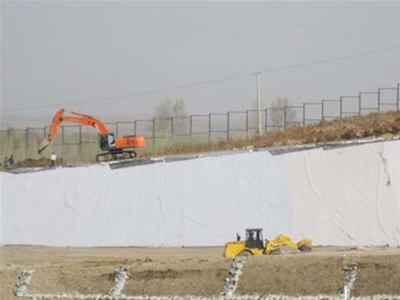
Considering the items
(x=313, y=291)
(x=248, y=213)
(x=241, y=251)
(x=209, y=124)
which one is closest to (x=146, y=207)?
(x=248, y=213)

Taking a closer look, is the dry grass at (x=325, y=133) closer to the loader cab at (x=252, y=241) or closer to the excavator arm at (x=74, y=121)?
the excavator arm at (x=74, y=121)

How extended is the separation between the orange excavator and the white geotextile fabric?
6.62m

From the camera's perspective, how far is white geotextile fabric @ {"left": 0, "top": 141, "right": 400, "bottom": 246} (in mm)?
37500

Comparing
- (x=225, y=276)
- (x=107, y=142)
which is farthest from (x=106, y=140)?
(x=225, y=276)

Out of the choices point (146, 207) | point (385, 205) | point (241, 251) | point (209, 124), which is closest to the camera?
point (241, 251)

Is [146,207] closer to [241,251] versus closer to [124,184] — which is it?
[124,184]

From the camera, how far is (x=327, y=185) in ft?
125

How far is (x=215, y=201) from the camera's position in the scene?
130ft

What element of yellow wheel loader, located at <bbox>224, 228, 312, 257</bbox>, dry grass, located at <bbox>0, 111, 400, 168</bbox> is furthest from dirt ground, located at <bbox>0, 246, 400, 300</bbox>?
dry grass, located at <bbox>0, 111, 400, 168</bbox>

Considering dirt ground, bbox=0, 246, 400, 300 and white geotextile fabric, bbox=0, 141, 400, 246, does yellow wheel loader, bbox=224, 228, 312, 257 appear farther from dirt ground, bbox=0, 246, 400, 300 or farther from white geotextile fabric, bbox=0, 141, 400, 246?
white geotextile fabric, bbox=0, 141, 400, 246

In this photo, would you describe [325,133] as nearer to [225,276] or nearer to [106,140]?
[106,140]

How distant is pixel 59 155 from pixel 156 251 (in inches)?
1255

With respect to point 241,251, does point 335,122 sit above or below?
above

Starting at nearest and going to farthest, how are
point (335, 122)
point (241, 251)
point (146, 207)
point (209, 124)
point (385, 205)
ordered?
point (241, 251), point (385, 205), point (146, 207), point (335, 122), point (209, 124)
